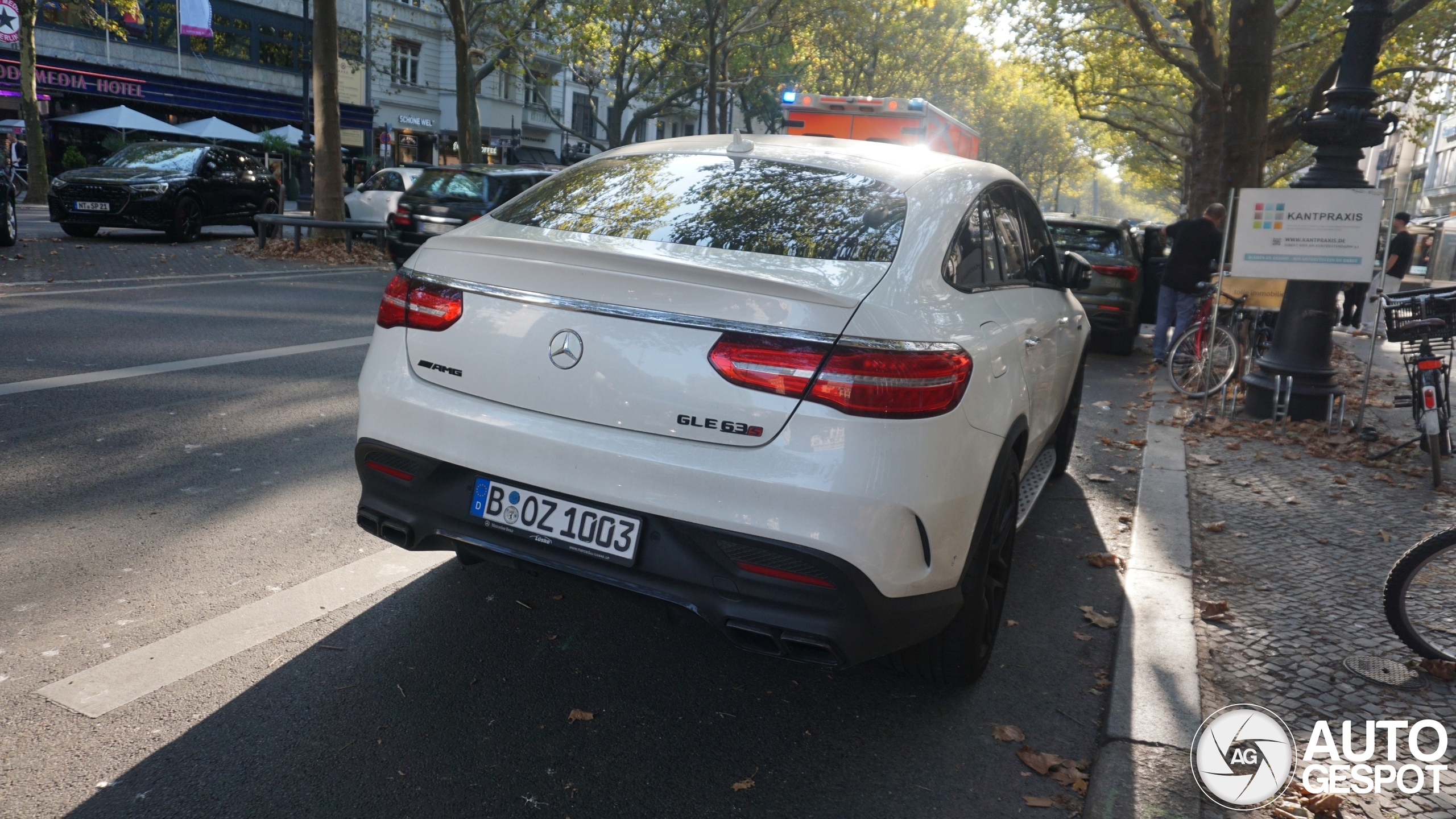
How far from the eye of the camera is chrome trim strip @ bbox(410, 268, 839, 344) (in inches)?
108

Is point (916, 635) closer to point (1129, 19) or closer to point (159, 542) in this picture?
point (159, 542)

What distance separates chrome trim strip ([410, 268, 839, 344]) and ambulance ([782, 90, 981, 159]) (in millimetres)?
13351

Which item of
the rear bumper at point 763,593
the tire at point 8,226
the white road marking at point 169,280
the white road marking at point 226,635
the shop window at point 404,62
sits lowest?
the white road marking at point 226,635

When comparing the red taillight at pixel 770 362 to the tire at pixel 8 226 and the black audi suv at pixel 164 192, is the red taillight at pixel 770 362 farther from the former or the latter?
the black audi suv at pixel 164 192

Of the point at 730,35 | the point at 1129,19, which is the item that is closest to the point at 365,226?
the point at 730,35

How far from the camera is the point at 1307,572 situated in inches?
190

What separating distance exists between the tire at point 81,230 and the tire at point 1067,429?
1621 cm

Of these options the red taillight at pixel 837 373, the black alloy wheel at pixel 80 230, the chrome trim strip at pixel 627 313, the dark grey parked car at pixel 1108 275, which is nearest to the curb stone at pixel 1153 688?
the red taillight at pixel 837 373

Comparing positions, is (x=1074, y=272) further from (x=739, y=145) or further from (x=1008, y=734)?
(x=1008, y=734)

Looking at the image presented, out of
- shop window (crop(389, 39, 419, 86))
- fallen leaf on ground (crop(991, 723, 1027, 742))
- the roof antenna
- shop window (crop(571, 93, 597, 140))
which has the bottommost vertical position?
fallen leaf on ground (crop(991, 723, 1027, 742))

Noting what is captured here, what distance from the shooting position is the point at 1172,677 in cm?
362

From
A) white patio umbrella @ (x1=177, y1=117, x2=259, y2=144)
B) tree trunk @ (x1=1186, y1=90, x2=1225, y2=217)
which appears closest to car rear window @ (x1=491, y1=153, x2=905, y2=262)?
tree trunk @ (x1=1186, y1=90, x2=1225, y2=217)

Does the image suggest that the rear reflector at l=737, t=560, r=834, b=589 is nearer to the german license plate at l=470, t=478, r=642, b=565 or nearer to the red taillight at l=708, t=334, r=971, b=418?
the german license plate at l=470, t=478, r=642, b=565

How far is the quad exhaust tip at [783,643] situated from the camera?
2758mm
